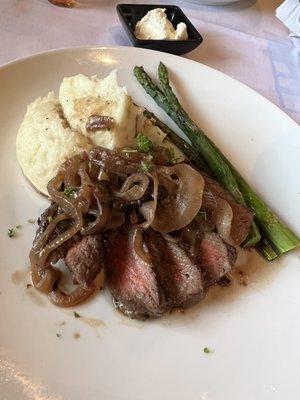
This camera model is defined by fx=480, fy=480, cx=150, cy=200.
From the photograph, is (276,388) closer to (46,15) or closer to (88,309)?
(88,309)

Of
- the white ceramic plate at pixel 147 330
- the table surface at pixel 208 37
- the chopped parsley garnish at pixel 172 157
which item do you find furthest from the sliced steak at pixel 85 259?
the table surface at pixel 208 37

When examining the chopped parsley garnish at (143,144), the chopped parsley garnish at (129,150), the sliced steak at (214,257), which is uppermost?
the chopped parsley garnish at (143,144)

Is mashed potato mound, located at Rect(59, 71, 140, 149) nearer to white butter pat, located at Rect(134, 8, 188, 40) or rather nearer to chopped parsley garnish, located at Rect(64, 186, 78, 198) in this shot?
chopped parsley garnish, located at Rect(64, 186, 78, 198)

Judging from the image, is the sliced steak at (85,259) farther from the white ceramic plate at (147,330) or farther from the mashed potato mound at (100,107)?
the mashed potato mound at (100,107)

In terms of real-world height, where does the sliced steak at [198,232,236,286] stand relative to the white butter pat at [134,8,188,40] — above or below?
below

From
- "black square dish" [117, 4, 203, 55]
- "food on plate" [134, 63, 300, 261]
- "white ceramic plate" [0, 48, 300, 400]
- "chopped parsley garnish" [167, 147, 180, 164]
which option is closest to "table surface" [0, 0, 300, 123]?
"black square dish" [117, 4, 203, 55]

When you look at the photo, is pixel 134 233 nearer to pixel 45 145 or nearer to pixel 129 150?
pixel 129 150

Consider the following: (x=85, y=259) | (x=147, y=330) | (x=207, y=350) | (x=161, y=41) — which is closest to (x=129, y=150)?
(x=85, y=259)
